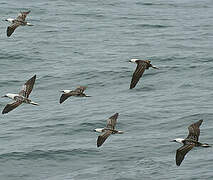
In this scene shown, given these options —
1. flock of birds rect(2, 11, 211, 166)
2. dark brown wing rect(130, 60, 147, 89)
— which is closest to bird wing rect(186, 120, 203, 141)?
flock of birds rect(2, 11, 211, 166)

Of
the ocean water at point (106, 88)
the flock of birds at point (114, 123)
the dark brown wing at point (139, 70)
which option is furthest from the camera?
the ocean water at point (106, 88)

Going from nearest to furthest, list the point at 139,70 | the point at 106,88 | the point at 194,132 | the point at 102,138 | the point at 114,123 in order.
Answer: the point at 194,132
the point at 102,138
the point at 114,123
the point at 139,70
the point at 106,88

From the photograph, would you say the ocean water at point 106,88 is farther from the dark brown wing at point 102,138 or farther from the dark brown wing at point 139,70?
the dark brown wing at point 139,70

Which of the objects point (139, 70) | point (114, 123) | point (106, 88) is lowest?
point (114, 123)

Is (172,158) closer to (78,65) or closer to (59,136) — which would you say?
(59,136)

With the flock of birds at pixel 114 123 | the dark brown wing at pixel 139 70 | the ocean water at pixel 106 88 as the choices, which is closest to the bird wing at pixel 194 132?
the flock of birds at pixel 114 123

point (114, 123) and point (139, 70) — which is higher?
point (139, 70)

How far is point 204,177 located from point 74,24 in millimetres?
29410

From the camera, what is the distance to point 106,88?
42.9m

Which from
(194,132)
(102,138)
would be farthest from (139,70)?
(194,132)

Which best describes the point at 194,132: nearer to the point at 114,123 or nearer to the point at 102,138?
the point at 114,123

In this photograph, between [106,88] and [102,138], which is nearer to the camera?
[102,138]

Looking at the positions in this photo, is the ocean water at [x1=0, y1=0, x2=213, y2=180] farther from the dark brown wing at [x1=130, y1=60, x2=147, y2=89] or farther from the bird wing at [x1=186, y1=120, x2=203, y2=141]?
the dark brown wing at [x1=130, y1=60, x2=147, y2=89]

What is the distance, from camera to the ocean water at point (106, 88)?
3344 cm
